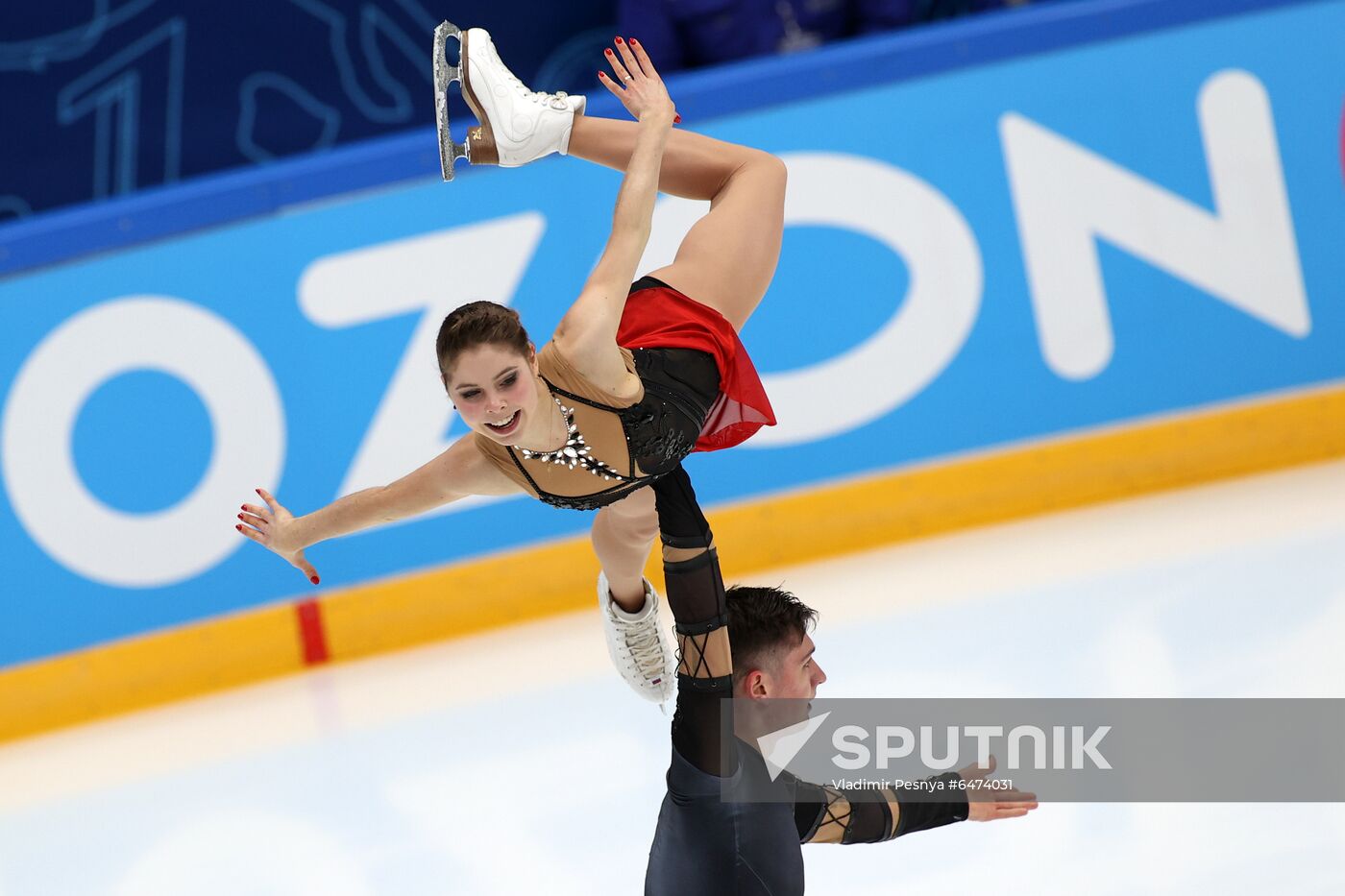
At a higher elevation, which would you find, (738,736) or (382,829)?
(382,829)

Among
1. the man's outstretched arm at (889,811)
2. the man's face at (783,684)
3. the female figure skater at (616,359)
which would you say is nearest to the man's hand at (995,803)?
the man's outstretched arm at (889,811)

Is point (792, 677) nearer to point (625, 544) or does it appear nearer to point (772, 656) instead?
point (772, 656)

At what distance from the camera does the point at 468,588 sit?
557cm

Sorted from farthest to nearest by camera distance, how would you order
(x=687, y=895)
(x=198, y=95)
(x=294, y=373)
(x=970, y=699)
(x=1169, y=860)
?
(x=198, y=95) → (x=294, y=373) → (x=970, y=699) → (x=1169, y=860) → (x=687, y=895)

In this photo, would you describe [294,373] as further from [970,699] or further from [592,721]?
[970,699]

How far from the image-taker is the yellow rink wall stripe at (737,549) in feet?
17.8

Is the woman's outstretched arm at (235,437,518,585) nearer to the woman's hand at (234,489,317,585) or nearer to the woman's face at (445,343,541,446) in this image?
the woman's hand at (234,489,317,585)

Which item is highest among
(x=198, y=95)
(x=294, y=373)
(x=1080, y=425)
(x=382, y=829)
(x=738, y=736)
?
(x=198, y=95)

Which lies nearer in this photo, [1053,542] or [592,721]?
[592,721]

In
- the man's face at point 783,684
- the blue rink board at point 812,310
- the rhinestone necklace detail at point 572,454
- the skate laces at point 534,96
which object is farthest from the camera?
the blue rink board at point 812,310

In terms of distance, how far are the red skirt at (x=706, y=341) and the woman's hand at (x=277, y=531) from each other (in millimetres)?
686

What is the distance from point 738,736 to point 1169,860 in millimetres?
1180

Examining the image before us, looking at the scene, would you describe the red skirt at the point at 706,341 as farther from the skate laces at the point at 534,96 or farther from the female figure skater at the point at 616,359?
the skate laces at the point at 534,96

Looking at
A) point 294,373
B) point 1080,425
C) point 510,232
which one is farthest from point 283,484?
point 1080,425
